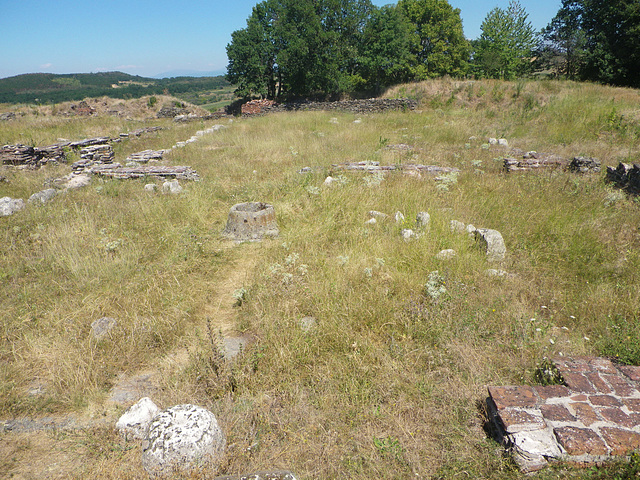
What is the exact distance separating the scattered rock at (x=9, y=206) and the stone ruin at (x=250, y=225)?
452 centimetres

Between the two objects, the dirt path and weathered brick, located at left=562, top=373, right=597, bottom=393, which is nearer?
the dirt path

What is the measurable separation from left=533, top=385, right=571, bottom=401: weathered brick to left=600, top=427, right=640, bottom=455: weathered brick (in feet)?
1.09

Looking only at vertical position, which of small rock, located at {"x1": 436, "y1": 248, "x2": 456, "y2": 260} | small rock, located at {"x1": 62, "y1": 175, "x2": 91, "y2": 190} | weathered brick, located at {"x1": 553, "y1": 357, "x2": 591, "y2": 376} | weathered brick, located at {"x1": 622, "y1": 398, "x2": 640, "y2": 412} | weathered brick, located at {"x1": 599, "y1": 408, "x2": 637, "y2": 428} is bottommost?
weathered brick, located at {"x1": 599, "y1": 408, "x2": 637, "y2": 428}

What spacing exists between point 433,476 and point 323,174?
288 inches

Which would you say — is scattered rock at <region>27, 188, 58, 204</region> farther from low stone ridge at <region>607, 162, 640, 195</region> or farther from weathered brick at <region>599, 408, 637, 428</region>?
low stone ridge at <region>607, 162, 640, 195</region>

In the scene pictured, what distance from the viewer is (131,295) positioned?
4387mm

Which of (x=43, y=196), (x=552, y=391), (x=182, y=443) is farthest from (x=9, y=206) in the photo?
(x=552, y=391)

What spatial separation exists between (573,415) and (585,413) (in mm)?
94

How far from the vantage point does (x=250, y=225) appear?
21.1ft

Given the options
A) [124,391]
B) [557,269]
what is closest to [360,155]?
[557,269]

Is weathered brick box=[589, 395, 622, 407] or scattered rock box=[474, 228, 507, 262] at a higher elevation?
scattered rock box=[474, 228, 507, 262]

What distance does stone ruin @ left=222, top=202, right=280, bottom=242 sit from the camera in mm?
6430

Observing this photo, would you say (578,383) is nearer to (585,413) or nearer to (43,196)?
(585,413)

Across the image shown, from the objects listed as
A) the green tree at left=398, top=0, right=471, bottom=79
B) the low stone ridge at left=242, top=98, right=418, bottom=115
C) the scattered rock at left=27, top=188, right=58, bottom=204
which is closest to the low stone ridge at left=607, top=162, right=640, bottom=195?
the scattered rock at left=27, top=188, right=58, bottom=204
